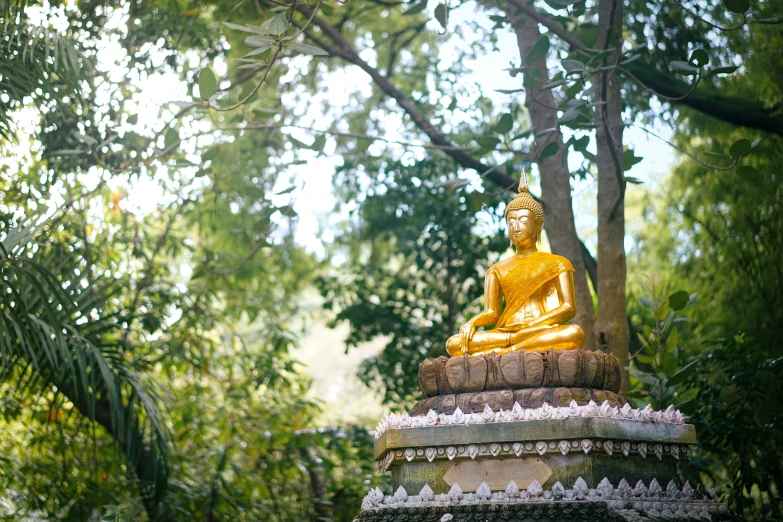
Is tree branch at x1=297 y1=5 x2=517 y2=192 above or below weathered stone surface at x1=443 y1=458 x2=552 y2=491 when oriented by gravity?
above

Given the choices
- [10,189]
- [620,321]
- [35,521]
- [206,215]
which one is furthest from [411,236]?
[35,521]

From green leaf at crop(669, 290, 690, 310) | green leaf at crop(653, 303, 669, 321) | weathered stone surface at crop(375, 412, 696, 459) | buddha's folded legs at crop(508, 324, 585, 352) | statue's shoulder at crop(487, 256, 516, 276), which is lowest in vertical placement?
weathered stone surface at crop(375, 412, 696, 459)

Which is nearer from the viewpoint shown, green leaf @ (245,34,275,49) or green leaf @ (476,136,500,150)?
green leaf @ (245,34,275,49)

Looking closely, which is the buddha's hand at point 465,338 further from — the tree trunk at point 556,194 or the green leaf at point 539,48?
the green leaf at point 539,48

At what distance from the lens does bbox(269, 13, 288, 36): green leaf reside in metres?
5.23

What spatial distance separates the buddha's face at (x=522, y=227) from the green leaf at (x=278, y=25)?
2.00 meters

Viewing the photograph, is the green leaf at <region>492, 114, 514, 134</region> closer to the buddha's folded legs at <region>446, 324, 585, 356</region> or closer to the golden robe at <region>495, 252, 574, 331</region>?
→ the golden robe at <region>495, 252, 574, 331</region>

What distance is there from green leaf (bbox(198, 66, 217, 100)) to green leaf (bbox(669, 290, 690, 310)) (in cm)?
357

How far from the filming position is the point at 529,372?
5.12m

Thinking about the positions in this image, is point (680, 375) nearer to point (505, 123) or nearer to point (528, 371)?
point (528, 371)

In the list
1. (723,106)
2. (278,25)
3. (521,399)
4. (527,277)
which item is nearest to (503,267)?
(527,277)

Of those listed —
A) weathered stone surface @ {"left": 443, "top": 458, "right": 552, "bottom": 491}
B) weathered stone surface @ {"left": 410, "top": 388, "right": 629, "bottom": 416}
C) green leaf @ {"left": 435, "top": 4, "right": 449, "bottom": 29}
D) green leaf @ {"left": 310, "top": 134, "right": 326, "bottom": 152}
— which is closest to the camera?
weathered stone surface @ {"left": 443, "top": 458, "right": 552, "bottom": 491}

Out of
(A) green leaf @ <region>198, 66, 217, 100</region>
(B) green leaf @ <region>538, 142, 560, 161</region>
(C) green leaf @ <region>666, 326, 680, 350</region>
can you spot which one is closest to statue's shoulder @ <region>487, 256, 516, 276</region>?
(B) green leaf @ <region>538, 142, 560, 161</region>

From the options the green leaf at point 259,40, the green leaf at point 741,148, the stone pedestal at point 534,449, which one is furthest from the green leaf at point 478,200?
the green leaf at point 259,40
